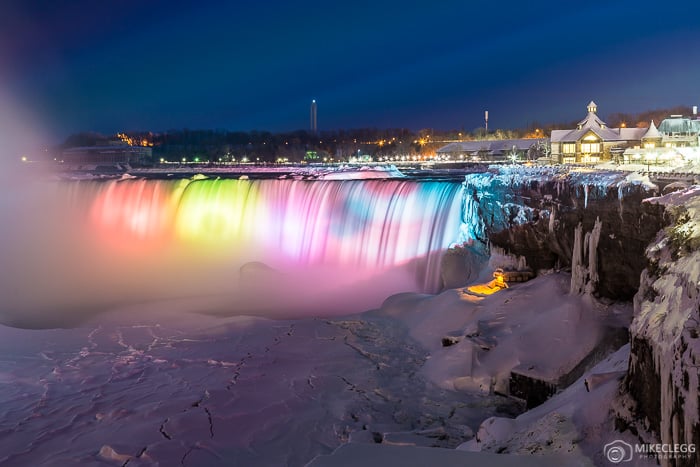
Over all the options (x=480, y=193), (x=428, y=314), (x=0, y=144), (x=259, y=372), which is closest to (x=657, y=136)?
(x=480, y=193)

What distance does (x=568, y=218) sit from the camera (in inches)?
465

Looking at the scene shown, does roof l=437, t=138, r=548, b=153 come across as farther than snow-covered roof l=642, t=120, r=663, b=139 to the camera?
Yes

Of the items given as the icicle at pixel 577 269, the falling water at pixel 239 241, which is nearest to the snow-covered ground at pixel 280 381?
the icicle at pixel 577 269

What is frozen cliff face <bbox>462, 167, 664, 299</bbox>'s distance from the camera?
9.59 metres

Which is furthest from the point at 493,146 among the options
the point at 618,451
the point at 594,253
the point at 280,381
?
the point at 618,451

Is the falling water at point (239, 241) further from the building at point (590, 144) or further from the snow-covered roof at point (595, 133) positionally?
the snow-covered roof at point (595, 133)

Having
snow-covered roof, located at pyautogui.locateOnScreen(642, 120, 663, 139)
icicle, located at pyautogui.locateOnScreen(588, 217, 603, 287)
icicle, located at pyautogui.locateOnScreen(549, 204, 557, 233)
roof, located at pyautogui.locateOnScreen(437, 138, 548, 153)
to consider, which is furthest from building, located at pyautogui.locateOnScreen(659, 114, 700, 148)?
icicle, located at pyautogui.locateOnScreen(588, 217, 603, 287)

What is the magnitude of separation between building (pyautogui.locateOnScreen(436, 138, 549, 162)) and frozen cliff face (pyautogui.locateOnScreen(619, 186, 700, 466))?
51.8 meters

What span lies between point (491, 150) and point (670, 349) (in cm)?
5795

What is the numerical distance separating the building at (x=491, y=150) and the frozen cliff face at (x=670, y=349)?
51.8 meters

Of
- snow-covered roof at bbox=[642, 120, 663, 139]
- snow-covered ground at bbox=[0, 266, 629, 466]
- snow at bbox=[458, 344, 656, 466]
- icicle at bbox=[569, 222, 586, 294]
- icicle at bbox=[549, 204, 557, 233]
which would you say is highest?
snow-covered roof at bbox=[642, 120, 663, 139]

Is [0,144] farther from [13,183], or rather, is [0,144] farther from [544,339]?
[544,339]

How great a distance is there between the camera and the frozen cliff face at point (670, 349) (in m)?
4.34

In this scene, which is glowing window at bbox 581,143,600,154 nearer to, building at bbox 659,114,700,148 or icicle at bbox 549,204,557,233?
building at bbox 659,114,700,148
